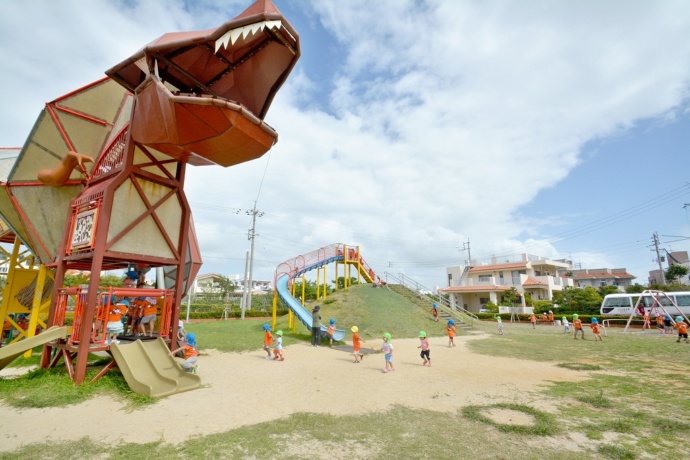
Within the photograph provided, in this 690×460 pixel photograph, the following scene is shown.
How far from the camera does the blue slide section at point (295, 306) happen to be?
17.6 meters

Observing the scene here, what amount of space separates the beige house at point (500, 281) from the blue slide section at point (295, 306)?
30823 mm

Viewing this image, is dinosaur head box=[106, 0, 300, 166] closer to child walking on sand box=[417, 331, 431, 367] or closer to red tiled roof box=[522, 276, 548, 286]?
child walking on sand box=[417, 331, 431, 367]

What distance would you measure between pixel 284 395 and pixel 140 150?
9.10 metres

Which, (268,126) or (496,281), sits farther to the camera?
(496,281)

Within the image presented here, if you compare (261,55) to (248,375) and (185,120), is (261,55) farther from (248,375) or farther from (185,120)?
(248,375)

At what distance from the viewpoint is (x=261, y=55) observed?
9.95 metres

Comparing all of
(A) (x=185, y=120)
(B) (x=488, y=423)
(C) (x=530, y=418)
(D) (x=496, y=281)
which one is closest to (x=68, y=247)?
(A) (x=185, y=120)

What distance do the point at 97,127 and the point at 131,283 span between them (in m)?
5.94

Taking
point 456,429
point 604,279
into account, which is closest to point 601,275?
point 604,279

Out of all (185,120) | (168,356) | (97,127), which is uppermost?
(97,127)

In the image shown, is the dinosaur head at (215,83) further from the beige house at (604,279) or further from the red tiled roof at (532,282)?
the beige house at (604,279)

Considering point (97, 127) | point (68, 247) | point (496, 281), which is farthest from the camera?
point (496, 281)

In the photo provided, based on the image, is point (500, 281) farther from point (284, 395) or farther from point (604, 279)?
point (284, 395)

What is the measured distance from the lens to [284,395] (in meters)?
8.36
